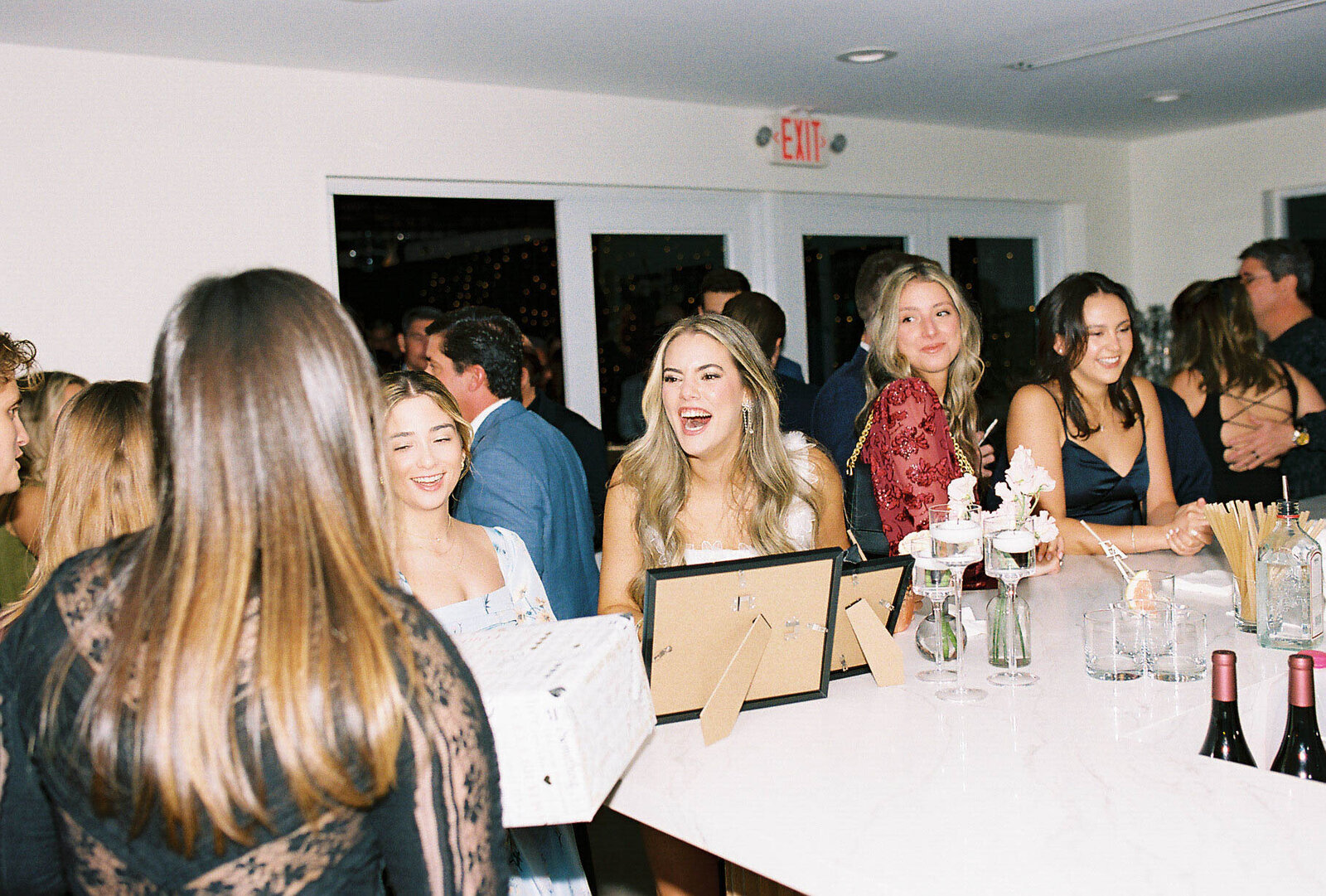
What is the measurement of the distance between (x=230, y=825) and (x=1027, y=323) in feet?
22.8

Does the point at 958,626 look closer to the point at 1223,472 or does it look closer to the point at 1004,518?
the point at 1004,518

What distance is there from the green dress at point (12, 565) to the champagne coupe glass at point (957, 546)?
209 cm

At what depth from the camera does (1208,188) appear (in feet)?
23.8

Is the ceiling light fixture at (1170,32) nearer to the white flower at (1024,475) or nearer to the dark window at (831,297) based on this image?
the dark window at (831,297)

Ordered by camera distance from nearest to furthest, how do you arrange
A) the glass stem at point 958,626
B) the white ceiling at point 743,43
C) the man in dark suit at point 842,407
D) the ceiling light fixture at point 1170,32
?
the glass stem at point 958,626 → the man in dark suit at point 842,407 → the white ceiling at point 743,43 → the ceiling light fixture at point 1170,32

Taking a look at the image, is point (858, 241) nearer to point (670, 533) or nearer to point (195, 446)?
point (670, 533)

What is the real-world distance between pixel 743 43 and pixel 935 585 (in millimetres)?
2961

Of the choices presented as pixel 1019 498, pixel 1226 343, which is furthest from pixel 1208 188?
pixel 1019 498

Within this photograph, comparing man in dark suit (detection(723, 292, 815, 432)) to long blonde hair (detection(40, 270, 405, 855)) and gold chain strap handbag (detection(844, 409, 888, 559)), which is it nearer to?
gold chain strap handbag (detection(844, 409, 888, 559))

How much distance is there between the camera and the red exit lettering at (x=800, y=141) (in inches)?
219

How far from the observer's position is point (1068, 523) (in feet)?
9.34

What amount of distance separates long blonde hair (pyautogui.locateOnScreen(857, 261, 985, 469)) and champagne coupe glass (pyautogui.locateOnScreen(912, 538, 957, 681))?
3.84 feet

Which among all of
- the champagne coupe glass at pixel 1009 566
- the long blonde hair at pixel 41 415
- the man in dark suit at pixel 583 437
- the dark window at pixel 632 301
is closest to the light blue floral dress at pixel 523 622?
the champagne coupe glass at pixel 1009 566

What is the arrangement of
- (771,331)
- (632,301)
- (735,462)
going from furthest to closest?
(632,301), (771,331), (735,462)
